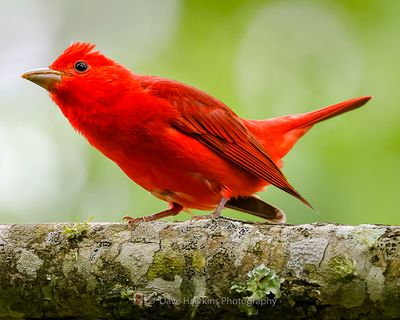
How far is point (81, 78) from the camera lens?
14.3 ft

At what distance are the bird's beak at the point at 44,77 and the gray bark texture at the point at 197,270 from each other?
1.42 metres

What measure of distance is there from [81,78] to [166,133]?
72cm

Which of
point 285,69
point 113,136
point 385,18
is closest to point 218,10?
point 285,69

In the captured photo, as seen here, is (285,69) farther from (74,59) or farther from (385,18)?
(74,59)

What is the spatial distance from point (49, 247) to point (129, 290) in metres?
0.45

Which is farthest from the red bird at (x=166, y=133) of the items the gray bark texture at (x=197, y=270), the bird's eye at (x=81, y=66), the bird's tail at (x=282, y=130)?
the gray bark texture at (x=197, y=270)

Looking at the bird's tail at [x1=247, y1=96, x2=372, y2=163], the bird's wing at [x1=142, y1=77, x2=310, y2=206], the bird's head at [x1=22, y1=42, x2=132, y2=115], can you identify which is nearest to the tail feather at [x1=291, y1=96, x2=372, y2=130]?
the bird's tail at [x1=247, y1=96, x2=372, y2=163]

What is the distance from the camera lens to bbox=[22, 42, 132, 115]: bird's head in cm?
422

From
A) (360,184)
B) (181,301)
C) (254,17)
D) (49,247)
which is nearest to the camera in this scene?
(181,301)

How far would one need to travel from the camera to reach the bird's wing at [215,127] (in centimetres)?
437

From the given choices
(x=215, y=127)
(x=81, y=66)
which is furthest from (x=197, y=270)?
(x=81, y=66)

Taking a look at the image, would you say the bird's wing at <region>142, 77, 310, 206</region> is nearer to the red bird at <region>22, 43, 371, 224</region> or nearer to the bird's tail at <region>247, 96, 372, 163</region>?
the red bird at <region>22, 43, 371, 224</region>

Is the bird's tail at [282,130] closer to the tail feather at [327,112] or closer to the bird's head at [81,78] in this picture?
the tail feather at [327,112]

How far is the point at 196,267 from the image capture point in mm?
2742
